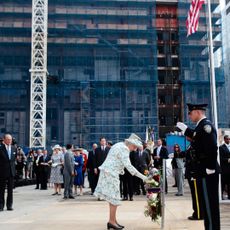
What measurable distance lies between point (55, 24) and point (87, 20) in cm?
336

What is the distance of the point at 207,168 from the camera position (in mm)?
4840

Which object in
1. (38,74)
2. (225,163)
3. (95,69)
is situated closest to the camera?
(225,163)

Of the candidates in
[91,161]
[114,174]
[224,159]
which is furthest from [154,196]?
[91,161]

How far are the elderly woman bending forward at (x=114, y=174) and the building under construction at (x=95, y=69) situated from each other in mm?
34243

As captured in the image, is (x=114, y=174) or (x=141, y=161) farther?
(x=141, y=161)

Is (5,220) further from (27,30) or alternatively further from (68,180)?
(27,30)

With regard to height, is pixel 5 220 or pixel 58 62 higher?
pixel 58 62

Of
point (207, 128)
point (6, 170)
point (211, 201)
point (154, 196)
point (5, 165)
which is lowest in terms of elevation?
point (154, 196)

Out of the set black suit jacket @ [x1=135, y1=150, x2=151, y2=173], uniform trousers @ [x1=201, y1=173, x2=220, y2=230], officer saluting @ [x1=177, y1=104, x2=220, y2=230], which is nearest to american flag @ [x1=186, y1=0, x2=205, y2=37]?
black suit jacket @ [x1=135, y1=150, x2=151, y2=173]

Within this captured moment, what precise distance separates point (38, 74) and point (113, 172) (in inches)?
1415

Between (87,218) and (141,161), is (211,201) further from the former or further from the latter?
(141,161)

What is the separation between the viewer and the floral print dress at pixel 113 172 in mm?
6457

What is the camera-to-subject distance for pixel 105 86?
42.1 m

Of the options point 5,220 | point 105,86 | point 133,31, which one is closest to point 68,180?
point 5,220
